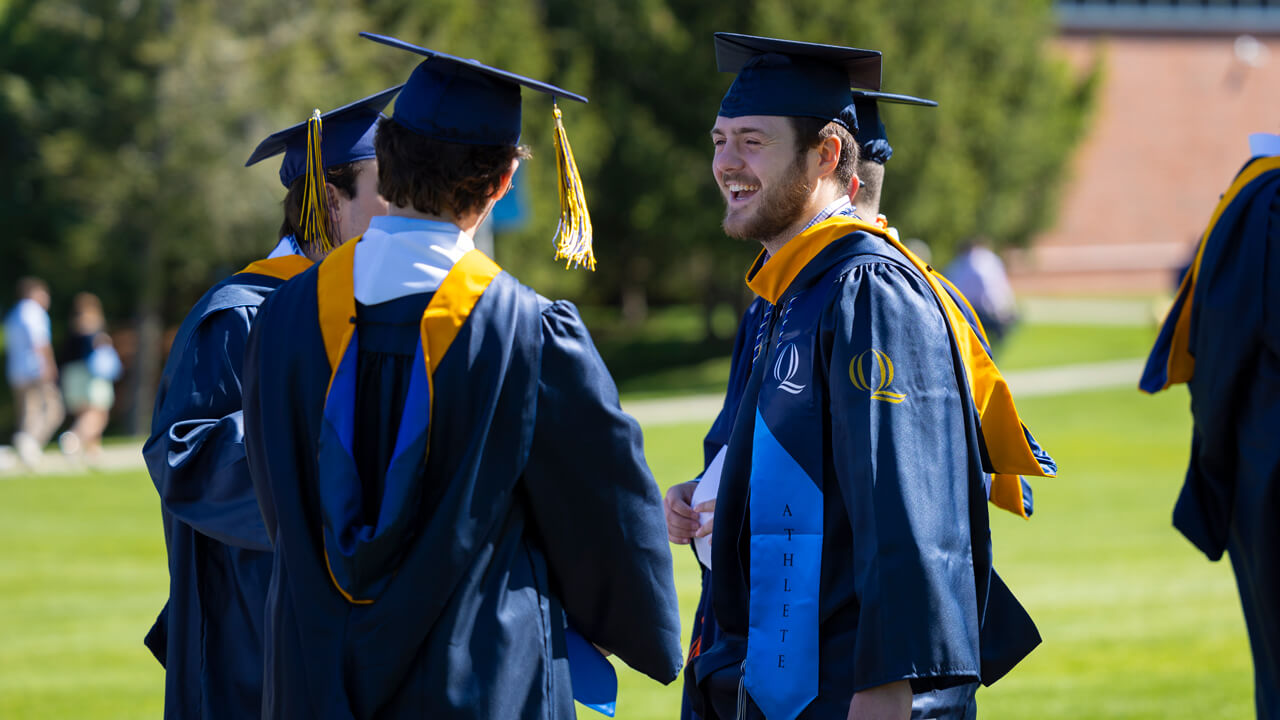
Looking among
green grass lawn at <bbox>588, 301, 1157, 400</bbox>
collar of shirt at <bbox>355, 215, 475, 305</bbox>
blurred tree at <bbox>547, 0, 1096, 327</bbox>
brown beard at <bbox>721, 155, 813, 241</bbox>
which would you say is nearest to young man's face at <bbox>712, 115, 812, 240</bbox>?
brown beard at <bbox>721, 155, 813, 241</bbox>

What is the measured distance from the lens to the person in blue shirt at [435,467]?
2.41 meters

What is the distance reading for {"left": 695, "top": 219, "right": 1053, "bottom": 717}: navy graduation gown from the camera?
2.29 m

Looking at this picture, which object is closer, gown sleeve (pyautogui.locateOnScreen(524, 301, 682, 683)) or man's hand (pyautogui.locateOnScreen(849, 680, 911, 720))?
man's hand (pyautogui.locateOnScreen(849, 680, 911, 720))

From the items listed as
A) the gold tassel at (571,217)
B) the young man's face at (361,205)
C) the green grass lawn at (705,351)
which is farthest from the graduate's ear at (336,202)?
the green grass lawn at (705,351)

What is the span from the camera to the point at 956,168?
24.6m

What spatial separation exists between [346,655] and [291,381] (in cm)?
53

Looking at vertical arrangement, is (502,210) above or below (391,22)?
below

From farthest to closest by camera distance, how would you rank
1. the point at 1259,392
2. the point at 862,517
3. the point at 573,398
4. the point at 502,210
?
1. the point at 502,210
2. the point at 1259,392
3. the point at 573,398
4. the point at 862,517

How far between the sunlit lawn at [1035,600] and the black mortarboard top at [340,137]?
10.7 ft

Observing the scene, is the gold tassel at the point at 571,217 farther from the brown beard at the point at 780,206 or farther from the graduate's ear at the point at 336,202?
the graduate's ear at the point at 336,202

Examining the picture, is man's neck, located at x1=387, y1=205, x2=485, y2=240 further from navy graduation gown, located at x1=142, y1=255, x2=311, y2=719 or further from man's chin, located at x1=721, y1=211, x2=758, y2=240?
navy graduation gown, located at x1=142, y1=255, x2=311, y2=719

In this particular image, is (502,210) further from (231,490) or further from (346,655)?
(346,655)

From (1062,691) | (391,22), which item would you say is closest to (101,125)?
(391,22)

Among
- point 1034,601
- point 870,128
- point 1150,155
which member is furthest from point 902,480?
point 1150,155
